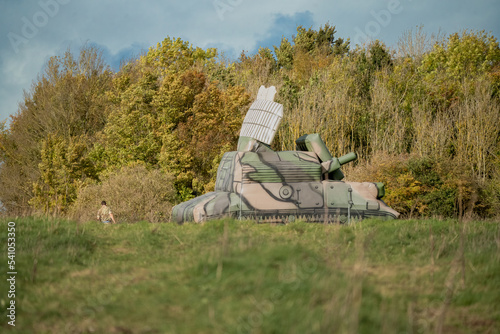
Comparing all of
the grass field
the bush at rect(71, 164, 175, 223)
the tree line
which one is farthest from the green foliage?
the grass field

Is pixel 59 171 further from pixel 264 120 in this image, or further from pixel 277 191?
pixel 277 191

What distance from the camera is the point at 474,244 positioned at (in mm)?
7180

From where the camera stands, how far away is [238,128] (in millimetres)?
24828

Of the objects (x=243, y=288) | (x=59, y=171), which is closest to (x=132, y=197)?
(x=59, y=171)

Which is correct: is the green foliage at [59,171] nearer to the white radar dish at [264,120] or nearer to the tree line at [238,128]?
the tree line at [238,128]

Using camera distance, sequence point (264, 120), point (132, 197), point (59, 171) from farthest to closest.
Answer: point (59, 171), point (132, 197), point (264, 120)

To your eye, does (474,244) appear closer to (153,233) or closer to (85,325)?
(153,233)

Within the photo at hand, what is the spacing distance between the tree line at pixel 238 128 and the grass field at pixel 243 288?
10811 mm

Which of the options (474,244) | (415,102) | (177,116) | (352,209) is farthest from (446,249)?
(177,116)

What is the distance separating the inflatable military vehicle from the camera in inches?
400

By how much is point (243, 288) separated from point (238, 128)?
21028mm

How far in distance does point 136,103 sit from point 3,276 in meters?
19.4

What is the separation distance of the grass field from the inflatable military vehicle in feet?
10.7

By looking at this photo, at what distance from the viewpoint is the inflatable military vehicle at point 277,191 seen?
10148 millimetres
